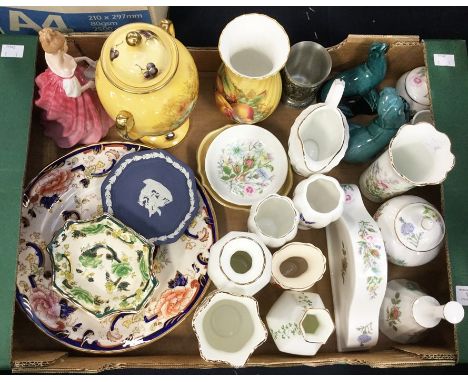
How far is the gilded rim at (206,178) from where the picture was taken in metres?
0.86

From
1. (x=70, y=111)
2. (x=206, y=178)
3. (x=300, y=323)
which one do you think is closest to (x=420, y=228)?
(x=300, y=323)

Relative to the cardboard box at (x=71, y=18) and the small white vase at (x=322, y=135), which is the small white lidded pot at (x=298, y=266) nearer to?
the small white vase at (x=322, y=135)

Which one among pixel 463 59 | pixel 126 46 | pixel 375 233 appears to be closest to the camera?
pixel 126 46

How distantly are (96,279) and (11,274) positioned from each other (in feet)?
0.42

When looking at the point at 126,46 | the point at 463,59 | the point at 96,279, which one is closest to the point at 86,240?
the point at 96,279

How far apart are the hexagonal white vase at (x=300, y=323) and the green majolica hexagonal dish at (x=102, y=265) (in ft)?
0.67

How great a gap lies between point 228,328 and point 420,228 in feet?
1.11

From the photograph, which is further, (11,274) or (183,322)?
(183,322)

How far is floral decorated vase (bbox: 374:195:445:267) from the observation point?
75 centimetres

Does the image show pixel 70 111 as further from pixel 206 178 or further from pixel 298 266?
pixel 298 266

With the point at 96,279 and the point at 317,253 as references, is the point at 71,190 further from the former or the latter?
the point at 317,253

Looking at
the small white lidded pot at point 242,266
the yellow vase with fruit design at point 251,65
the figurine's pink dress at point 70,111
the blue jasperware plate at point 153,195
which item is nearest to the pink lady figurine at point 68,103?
the figurine's pink dress at point 70,111

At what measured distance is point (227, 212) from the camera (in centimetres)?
88

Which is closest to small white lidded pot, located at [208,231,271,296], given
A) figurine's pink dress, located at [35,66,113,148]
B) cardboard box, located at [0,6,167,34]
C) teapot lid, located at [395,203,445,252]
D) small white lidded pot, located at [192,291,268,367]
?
small white lidded pot, located at [192,291,268,367]
